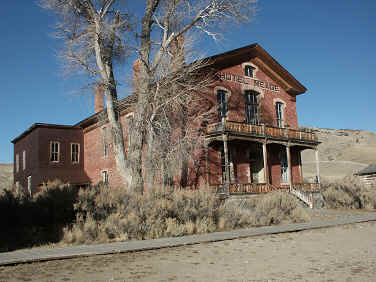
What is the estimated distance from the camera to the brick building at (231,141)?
20.6m

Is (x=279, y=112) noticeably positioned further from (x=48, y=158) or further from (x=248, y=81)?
(x=48, y=158)

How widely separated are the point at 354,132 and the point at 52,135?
3498 inches

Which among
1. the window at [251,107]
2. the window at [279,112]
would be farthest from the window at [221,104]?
the window at [279,112]

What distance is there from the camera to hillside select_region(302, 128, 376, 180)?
55.8 metres

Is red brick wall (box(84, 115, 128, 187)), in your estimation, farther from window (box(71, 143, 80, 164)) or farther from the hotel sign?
the hotel sign

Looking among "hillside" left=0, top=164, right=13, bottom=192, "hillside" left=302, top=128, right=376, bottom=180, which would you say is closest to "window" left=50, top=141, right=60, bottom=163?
"hillside" left=0, top=164, right=13, bottom=192

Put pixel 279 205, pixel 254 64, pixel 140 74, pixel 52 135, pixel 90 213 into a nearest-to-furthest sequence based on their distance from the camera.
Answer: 1. pixel 90 213
2. pixel 279 205
3. pixel 140 74
4. pixel 254 64
5. pixel 52 135

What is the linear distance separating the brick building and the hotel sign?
0.20 feet

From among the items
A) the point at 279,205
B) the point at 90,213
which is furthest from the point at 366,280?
the point at 279,205

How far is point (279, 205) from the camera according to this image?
15.8m

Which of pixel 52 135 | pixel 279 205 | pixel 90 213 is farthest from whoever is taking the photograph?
pixel 52 135

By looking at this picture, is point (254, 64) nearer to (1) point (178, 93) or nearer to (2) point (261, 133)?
(2) point (261, 133)

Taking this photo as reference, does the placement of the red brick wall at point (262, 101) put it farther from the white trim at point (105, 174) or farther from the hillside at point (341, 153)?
the hillside at point (341, 153)

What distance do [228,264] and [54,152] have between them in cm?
2370
